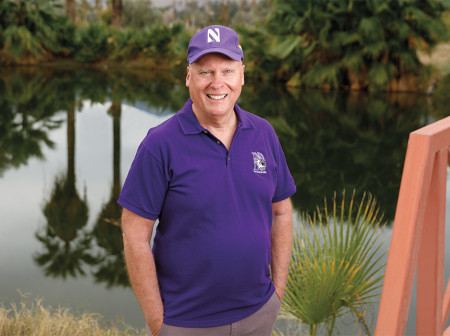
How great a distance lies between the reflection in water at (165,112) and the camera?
6812 millimetres

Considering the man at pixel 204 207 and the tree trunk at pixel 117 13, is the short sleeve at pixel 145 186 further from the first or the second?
the tree trunk at pixel 117 13

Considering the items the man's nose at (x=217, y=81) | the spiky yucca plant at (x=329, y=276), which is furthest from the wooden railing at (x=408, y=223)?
the spiky yucca plant at (x=329, y=276)

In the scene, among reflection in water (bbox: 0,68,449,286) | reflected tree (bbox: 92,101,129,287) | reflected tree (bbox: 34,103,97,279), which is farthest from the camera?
reflection in water (bbox: 0,68,449,286)

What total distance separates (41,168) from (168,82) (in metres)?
11.6

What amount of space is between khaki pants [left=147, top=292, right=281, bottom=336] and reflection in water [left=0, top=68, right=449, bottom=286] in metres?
3.76

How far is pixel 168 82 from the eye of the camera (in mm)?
21609

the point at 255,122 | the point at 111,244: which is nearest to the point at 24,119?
the point at 111,244

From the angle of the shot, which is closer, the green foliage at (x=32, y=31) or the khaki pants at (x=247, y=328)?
the khaki pants at (x=247, y=328)

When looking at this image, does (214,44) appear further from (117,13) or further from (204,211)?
(117,13)

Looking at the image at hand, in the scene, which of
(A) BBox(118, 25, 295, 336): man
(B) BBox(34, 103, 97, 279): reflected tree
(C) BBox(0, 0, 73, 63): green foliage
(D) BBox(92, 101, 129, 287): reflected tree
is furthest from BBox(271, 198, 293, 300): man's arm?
(C) BBox(0, 0, 73, 63): green foliage

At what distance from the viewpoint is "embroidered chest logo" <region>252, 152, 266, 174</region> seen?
184 cm

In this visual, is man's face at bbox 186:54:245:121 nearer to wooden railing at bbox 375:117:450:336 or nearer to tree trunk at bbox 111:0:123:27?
wooden railing at bbox 375:117:450:336

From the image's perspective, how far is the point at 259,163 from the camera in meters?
1.85

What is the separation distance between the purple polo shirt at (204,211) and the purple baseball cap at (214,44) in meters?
0.18
